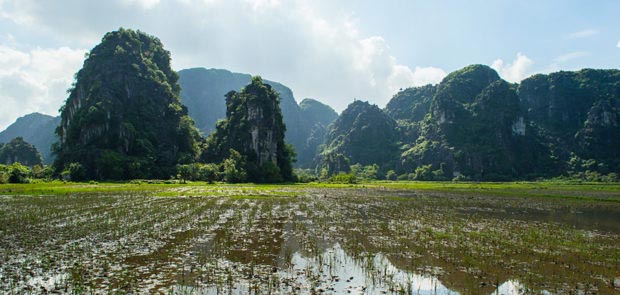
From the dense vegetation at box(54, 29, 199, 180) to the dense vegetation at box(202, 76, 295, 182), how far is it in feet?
31.2

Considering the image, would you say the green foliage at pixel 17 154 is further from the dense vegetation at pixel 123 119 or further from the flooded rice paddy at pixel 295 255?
the flooded rice paddy at pixel 295 255

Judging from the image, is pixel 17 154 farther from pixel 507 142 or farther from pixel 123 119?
pixel 507 142

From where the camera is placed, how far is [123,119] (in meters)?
102

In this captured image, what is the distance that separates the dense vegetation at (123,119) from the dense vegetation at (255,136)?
31.2ft

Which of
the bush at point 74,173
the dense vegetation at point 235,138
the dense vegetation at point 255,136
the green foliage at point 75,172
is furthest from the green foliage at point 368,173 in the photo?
the bush at point 74,173

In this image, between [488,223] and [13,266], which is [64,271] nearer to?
[13,266]

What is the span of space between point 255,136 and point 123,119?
37.5m

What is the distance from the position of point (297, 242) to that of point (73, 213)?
685 inches

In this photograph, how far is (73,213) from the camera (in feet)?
80.0

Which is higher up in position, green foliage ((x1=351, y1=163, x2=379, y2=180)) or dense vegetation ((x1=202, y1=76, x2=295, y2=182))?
dense vegetation ((x1=202, y1=76, x2=295, y2=182))

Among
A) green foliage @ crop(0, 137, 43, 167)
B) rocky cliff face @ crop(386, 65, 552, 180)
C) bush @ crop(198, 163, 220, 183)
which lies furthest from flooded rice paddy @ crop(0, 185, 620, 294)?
green foliage @ crop(0, 137, 43, 167)

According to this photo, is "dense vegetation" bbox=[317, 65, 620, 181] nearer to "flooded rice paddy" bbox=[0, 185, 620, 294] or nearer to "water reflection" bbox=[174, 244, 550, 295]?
"flooded rice paddy" bbox=[0, 185, 620, 294]

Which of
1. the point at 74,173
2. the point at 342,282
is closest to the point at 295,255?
the point at 342,282

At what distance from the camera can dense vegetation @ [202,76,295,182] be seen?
348ft
